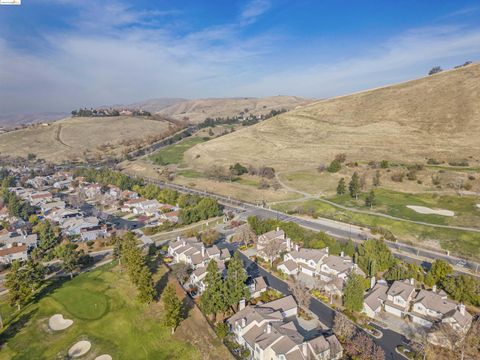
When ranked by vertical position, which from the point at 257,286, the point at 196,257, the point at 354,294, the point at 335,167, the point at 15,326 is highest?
the point at 335,167

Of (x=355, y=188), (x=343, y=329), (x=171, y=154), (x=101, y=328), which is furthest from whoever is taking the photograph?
(x=171, y=154)

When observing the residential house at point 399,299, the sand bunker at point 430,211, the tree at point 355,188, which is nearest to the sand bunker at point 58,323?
the residential house at point 399,299

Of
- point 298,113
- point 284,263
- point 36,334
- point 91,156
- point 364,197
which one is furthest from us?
point 91,156

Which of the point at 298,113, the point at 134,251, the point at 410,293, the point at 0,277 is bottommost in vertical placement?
the point at 0,277

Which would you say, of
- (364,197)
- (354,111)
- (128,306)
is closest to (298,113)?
(354,111)

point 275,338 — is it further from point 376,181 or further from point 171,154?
point 171,154

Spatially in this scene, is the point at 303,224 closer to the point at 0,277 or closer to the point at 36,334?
the point at 36,334

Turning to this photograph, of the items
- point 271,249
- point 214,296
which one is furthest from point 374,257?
point 214,296

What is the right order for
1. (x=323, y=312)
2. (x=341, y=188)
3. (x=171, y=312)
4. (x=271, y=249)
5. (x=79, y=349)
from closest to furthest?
(x=79, y=349), (x=171, y=312), (x=323, y=312), (x=271, y=249), (x=341, y=188)
